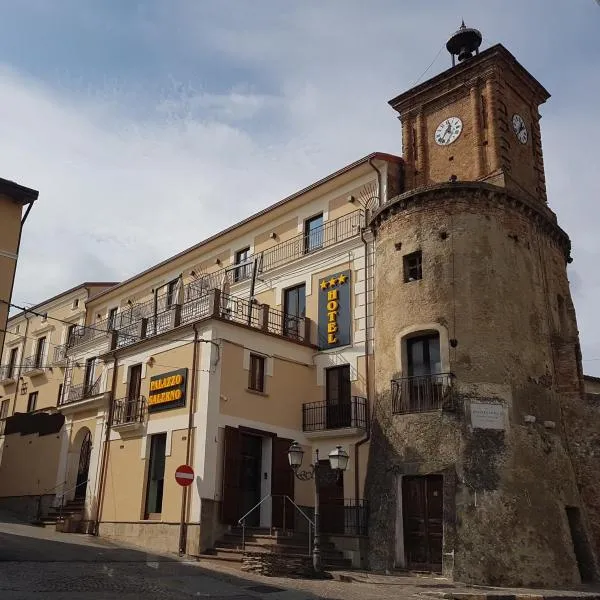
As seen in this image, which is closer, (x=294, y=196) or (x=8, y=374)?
(x=294, y=196)

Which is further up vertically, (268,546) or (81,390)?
(81,390)

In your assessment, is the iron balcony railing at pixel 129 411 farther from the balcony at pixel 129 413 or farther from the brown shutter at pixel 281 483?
the brown shutter at pixel 281 483

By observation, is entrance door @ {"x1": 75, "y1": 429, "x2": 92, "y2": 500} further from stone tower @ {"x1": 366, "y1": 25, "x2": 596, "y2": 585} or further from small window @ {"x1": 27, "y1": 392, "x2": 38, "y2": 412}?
stone tower @ {"x1": 366, "y1": 25, "x2": 596, "y2": 585}

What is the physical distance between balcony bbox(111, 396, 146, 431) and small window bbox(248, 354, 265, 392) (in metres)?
3.65

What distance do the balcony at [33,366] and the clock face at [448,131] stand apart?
937 inches

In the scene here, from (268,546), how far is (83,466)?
40.3 ft

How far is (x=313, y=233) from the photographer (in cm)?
2441

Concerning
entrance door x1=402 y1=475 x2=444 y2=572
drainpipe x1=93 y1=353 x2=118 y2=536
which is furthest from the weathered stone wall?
drainpipe x1=93 y1=353 x2=118 y2=536

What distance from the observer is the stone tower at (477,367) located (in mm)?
16641

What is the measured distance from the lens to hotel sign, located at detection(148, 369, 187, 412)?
19984 mm

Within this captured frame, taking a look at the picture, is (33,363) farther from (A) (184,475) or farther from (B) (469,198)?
(B) (469,198)

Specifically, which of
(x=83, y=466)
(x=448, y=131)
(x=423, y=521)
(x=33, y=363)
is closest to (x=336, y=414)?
(x=423, y=521)

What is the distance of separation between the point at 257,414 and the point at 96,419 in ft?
23.5

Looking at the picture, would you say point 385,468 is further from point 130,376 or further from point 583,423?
point 130,376
